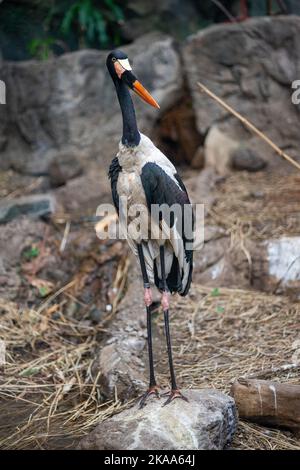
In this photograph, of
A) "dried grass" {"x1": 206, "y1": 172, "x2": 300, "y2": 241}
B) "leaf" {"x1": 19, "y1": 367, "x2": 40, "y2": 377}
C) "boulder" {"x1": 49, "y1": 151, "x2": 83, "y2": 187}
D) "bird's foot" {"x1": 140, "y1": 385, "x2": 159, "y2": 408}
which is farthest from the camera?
"boulder" {"x1": 49, "y1": 151, "x2": 83, "y2": 187}

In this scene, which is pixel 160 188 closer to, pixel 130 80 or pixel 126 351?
pixel 130 80

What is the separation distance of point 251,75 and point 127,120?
3134mm

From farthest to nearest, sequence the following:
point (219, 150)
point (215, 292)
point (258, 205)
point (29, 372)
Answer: point (219, 150)
point (258, 205)
point (215, 292)
point (29, 372)

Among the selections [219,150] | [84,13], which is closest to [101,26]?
[84,13]

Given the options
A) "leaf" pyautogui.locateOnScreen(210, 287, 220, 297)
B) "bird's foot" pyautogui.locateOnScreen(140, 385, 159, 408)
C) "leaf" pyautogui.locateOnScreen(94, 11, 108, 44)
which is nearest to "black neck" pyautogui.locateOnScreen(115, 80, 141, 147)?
"bird's foot" pyautogui.locateOnScreen(140, 385, 159, 408)

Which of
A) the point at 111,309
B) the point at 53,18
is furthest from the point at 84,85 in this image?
the point at 111,309

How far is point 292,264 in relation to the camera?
15.4ft

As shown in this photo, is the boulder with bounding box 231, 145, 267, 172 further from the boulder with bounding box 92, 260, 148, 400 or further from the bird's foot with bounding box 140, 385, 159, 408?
the bird's foot with bounding box 140, 385, 159, 408

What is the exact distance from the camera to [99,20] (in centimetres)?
679

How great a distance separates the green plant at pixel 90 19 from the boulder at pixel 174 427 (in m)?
4.62

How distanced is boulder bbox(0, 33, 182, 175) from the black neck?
9.61ft

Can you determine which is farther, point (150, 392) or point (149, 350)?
point (149, 350)

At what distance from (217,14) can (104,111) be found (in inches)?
62.6

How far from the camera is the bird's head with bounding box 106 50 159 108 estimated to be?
3.42 metres
